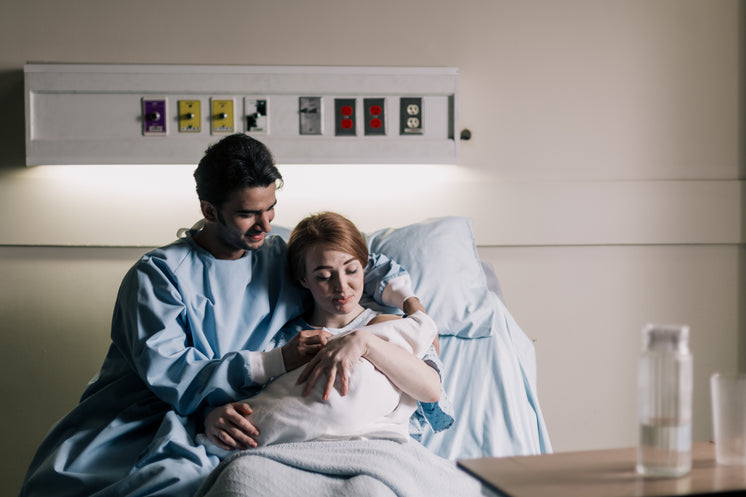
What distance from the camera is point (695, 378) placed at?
2.72m

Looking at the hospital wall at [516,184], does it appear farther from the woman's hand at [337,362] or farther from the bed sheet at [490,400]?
the woman's hand at [337,362]

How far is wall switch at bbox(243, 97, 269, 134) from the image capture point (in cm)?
244

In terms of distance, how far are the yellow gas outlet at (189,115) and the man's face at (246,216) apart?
29.4 inches

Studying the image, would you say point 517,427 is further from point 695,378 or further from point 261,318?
point 695,378

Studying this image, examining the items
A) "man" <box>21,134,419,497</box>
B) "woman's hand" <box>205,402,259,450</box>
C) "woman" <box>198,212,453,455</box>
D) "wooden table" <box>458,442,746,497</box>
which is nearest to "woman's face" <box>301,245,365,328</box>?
"woman" <box>198,212,453,455</box>

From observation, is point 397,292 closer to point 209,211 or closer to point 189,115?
point 209,211

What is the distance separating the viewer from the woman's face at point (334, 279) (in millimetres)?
1765

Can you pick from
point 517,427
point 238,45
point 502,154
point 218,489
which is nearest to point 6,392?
point 238,45

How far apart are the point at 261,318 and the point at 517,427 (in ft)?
2.40

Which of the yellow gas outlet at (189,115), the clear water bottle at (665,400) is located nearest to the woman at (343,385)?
the clear water bottle at (665,400)

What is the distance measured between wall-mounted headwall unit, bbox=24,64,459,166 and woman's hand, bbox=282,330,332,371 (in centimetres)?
95

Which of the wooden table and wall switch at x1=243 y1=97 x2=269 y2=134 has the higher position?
wall switch at x1=243 y1=97 x2=269 y2=134

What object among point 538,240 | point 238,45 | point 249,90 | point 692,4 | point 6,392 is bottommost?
point 6,392

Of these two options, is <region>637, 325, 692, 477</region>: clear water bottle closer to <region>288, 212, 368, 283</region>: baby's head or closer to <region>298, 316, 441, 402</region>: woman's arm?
<region>298, 316, 441, 402</region>: woman's arm
